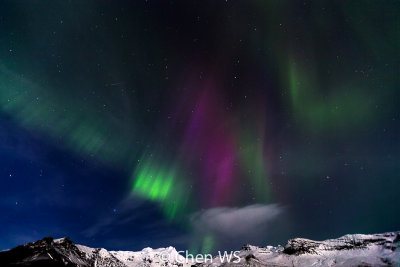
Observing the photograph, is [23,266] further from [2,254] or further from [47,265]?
[2,254]

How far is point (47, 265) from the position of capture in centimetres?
19012

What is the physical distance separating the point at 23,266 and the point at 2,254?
33574 mm

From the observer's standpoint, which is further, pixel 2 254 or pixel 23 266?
pixel 2 254

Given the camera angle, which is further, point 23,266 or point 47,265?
point 47,265

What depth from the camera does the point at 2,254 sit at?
19062 cm

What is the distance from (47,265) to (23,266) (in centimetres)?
2207

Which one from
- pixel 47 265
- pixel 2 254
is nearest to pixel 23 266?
pixel 47 265

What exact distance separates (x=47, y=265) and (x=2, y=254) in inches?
1219

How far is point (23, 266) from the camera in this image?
558ft
